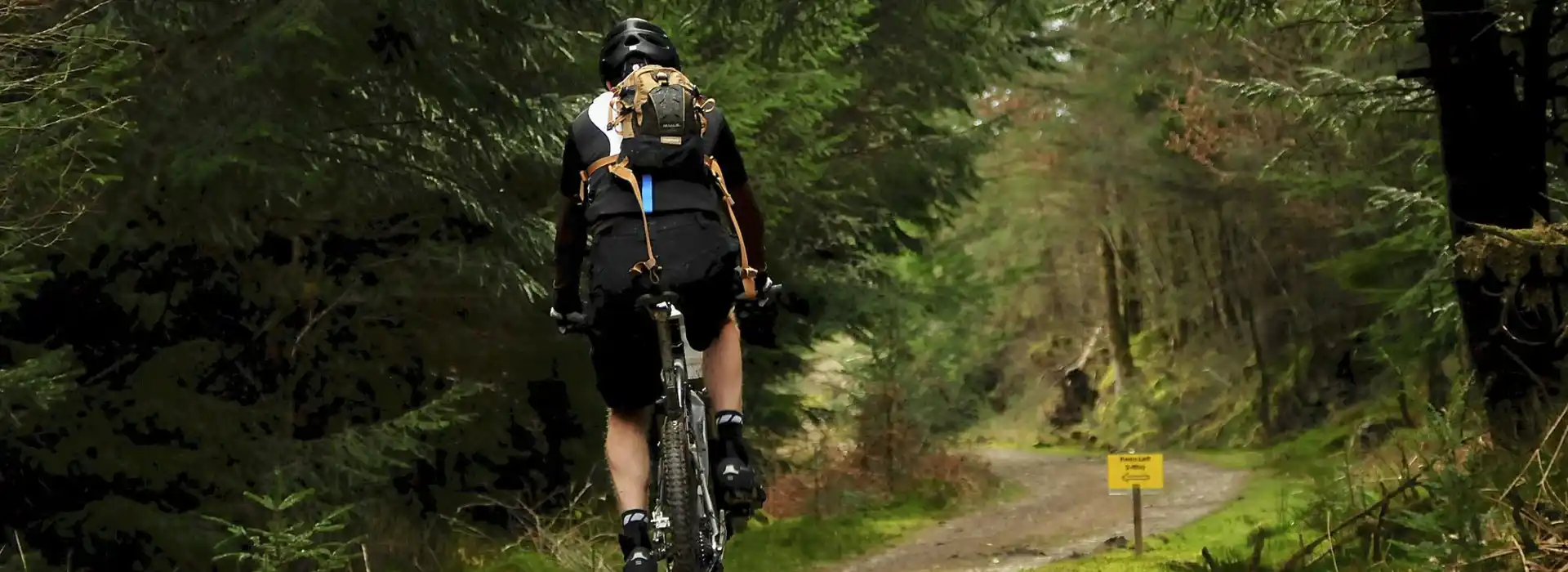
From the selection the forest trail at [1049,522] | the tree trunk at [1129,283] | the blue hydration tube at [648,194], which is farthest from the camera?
the tree trunk at [1129,283]

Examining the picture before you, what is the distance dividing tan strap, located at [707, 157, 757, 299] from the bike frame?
248 mm

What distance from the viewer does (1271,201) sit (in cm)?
1769

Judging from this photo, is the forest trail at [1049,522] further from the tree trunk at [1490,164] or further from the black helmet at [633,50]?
the black helmet at [633,50]

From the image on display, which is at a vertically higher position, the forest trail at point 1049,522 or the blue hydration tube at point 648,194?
the blue hydration tube at point 648,194

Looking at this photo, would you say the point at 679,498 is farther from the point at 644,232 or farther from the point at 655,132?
the point at 655,132

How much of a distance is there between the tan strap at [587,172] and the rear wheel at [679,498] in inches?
27.2

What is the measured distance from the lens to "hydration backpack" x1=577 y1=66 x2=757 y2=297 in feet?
12.4

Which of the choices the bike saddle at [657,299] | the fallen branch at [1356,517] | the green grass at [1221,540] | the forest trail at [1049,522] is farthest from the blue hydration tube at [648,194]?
the forest trail at [1049,522]

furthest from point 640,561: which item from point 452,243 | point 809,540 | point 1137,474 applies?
point 809,540

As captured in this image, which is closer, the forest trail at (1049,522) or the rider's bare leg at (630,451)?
the rider's bare leg at (630,451)

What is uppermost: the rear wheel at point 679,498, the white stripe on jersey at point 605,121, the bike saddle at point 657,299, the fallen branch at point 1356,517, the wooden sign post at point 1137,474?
the white stripe on jersey at point 605,121

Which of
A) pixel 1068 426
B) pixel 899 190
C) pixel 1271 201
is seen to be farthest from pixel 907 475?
pixel 1068 426

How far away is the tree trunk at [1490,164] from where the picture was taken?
4996 mm

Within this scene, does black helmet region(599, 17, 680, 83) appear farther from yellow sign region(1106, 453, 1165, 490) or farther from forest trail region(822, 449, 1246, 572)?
yellow sign region(1106, 453, 1165, 490)
